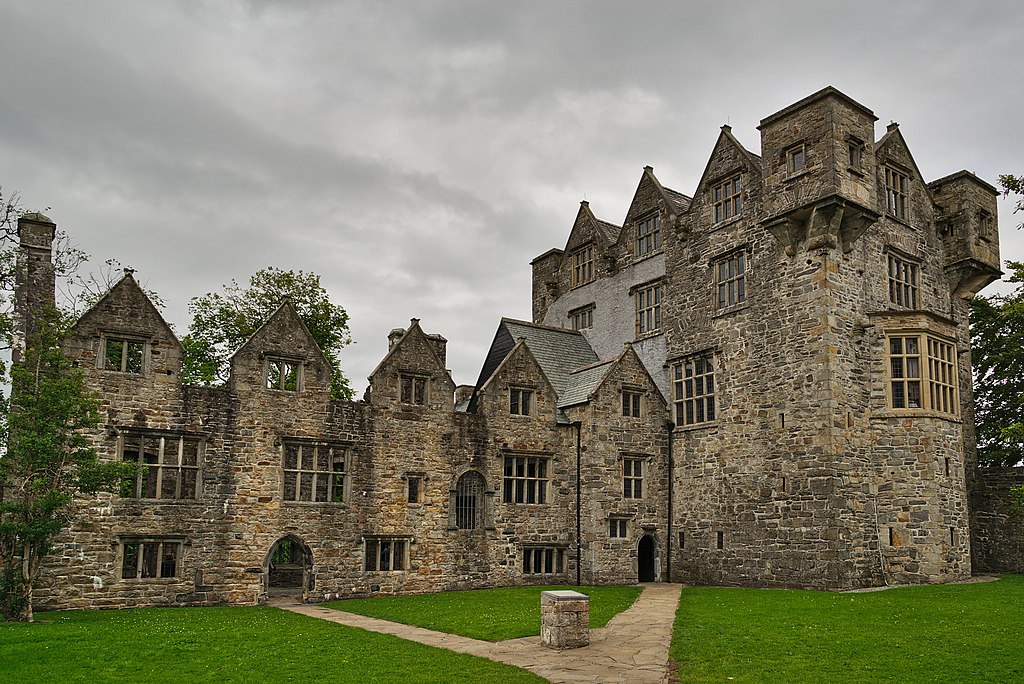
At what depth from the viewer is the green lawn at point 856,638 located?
1564 centimetres

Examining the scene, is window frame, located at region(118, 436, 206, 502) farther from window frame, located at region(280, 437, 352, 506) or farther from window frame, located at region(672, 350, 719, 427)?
window frame, located at region(672, 350, 719, 427)

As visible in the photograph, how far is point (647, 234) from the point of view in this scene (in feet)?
137

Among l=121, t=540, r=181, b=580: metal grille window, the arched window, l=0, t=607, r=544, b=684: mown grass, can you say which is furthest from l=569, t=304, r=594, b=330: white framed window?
l=0, t=607, r=544, b=684: mown grass

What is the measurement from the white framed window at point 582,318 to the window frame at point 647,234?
14.4 ft

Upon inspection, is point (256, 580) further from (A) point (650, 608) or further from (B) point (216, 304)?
(B) point (216, 304)

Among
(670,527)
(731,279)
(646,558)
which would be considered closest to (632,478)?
(670,527)

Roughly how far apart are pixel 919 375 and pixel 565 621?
20378 mm

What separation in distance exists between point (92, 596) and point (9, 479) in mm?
4966

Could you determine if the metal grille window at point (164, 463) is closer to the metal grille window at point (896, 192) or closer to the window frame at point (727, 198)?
the window frame at point (727, 198)

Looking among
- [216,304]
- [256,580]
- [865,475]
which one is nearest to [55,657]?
[256,580]

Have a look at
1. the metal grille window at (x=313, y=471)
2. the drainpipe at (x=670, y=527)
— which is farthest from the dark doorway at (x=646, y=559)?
the metal grille window at (x=313, y=471)

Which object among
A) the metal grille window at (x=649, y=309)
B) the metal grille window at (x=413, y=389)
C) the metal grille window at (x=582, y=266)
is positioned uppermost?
the metal grille window at (x=582, y=266)

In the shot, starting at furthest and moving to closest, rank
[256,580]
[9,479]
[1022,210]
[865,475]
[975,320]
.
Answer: [975,320]
[865,475]
[256,580]
[9,479]
[1022,210]

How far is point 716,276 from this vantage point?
3697cm
